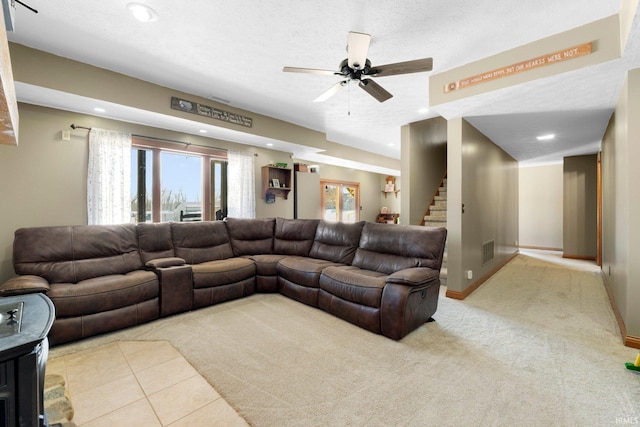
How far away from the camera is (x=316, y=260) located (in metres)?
3.80

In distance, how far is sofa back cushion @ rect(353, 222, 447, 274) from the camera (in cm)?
291

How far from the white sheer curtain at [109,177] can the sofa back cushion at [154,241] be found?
432mm

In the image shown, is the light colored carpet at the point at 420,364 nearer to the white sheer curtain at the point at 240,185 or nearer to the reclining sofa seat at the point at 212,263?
the reclining sofa seat at the point at 212,263

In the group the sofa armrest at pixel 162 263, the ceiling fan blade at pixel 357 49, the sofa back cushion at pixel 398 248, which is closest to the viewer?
the ceiling fan blade at pixel 357 49

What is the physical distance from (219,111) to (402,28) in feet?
9.01

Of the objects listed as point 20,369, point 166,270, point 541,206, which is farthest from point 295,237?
point 541,206

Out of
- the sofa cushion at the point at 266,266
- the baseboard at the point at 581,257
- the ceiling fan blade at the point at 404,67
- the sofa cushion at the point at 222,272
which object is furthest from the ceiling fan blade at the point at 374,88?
the baseboard at the point at 581,257

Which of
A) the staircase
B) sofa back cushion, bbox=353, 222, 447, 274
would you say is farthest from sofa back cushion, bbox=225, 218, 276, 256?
the staircase

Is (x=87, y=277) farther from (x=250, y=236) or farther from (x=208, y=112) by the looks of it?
(x=208, y=112)

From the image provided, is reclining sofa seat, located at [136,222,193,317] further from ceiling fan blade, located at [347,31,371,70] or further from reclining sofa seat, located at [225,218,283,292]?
ceiling fan blade, located at [347,31,371,70]

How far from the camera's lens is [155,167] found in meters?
4.07

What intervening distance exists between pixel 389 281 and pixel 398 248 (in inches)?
26.9

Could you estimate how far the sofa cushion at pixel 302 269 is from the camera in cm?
327

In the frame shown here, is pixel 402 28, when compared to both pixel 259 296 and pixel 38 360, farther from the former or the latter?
pixel 259 296
